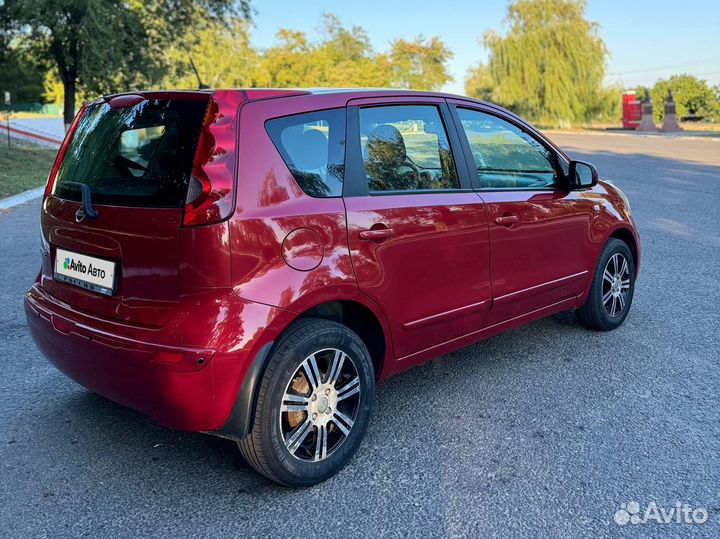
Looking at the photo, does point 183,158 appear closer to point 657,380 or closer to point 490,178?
point 490,178

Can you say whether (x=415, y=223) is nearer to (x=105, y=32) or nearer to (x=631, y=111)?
(x=105, y=32)

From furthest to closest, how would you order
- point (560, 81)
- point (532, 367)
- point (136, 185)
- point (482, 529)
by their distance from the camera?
1. point (560, 81)
2. point (532, 367)
3. point (136, 185)
4. point (482, 529)

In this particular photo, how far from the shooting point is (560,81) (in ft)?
153

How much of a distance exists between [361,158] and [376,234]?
377mm

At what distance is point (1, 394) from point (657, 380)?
3836 millimetres

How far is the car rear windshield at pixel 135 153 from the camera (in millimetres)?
2756

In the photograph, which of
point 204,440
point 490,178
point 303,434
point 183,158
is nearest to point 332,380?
point 303,434

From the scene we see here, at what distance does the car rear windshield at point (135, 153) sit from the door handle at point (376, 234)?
0.81 metres

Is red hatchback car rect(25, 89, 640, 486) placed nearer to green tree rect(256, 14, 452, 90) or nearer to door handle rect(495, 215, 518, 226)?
door handle rect(495, 215, 518, 226)

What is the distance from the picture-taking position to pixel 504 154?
4070mm

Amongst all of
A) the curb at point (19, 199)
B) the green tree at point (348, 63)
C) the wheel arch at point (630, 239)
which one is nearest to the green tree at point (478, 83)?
the green tree at point (348, 63)

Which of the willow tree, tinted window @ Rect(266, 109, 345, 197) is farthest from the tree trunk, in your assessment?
the willow tree

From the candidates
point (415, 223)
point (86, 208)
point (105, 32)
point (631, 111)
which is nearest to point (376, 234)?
point (415, 223)

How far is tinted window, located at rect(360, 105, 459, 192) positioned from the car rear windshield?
85 cm
